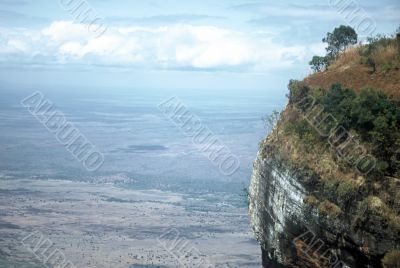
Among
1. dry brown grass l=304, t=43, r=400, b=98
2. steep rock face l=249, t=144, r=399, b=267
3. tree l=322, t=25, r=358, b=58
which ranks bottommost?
steep rock face l=249, t=144, r=399, b=267

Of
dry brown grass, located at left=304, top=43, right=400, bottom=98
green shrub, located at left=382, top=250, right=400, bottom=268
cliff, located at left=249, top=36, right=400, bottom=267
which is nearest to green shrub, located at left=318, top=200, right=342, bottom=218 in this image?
cliff, located at left=249, top=36, right=400, bottom=267

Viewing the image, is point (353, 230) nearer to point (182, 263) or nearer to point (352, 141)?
point (352, 141)

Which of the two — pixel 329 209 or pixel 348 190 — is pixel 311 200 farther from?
pixel 348 190

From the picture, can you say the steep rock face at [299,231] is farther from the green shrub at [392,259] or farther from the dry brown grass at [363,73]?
the dry brown grass at [363,73]

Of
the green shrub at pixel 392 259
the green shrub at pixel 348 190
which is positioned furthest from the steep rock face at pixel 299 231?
the green shrub at pixel 348 190

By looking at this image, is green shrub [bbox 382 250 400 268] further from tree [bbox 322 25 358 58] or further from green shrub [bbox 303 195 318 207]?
tree [bbox 322 25 358 58]

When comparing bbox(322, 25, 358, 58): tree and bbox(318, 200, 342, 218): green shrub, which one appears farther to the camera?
bbox(322, 25, 358, 58): tree

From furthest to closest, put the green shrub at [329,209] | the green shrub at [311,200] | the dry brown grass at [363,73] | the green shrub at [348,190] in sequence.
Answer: the dry brown grass at [363,73] → the green shrub at [311,200] → the green shrub at [329,209] → the green shrub at [348,190]

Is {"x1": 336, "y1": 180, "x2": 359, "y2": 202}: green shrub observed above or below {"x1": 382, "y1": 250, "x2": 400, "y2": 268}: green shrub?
above

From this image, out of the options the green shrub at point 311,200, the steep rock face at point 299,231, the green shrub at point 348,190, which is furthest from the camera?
the green shrub at point 311,200
